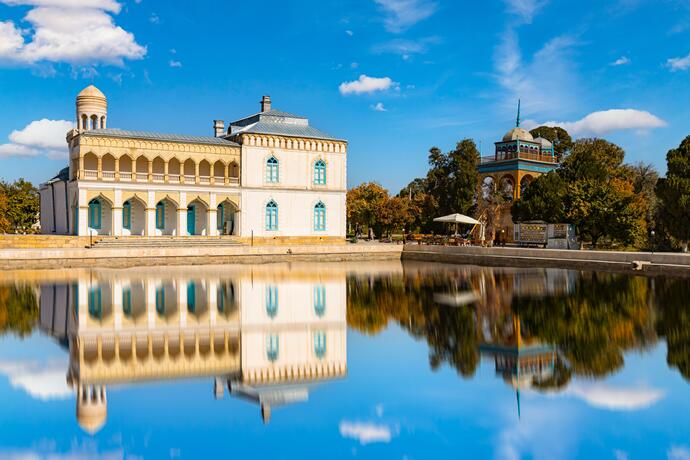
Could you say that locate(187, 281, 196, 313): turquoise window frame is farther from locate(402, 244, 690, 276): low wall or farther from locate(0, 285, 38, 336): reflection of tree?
locate(402, 244, 690, 276): low wall

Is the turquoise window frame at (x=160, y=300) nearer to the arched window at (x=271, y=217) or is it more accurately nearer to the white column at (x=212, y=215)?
the white column at (x=212, y=215)

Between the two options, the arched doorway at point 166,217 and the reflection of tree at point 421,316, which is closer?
the reflection of tree at point 421,316

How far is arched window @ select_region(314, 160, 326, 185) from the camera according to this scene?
39.5m

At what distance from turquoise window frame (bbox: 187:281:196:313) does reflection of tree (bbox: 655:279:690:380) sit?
31.8 ft

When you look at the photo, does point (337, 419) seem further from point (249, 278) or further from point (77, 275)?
point (77, 275)

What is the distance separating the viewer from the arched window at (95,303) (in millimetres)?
14844

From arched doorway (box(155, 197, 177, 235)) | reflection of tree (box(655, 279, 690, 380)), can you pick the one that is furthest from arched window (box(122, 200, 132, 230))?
reflection of tree (box(655, 279, 690, 380))

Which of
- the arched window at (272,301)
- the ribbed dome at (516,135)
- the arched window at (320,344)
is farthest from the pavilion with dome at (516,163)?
the arched window at (320,344)

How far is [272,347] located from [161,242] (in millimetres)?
22637

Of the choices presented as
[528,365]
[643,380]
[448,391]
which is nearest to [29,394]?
[448,391]

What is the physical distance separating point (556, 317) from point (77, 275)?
1650cm

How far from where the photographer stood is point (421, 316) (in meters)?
15.2

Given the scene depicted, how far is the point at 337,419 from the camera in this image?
783 centimetres

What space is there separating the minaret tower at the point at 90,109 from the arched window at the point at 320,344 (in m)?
27.7
